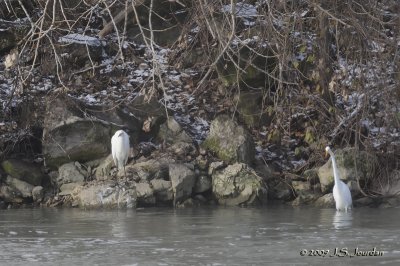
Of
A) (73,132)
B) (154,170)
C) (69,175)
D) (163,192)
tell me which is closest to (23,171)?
(69,175)

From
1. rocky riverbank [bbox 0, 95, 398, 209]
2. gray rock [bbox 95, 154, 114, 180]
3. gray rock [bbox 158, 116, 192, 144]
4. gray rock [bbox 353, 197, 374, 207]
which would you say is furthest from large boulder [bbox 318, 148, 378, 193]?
gray rock [bbox 95, 154, 114, 180]

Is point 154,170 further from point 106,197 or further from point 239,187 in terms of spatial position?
point 239,187

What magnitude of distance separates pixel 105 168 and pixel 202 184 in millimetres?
1862

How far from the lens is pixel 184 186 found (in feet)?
46.6

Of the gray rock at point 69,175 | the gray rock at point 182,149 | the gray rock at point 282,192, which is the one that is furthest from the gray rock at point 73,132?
the gray rock at point 282,192

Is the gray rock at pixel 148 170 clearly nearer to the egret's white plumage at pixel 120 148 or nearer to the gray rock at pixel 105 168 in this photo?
the egret's white plumage at pixel 120 148

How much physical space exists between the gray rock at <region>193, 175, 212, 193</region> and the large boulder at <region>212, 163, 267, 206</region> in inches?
8.1

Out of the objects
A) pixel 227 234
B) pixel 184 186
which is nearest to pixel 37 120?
pixel 184 186

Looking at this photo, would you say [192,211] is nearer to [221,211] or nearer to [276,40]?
[221,211]

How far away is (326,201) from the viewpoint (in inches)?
557

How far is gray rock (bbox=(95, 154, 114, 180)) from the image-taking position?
49.7 ft

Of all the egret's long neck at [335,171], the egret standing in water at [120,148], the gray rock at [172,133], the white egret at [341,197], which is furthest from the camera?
the gray rock at [172,133]

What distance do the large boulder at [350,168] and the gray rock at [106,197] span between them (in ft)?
10.6

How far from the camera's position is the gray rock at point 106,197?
1386 centimetres
